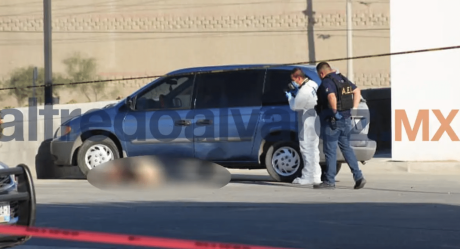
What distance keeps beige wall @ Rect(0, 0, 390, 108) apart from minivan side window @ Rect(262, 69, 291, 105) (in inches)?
1634

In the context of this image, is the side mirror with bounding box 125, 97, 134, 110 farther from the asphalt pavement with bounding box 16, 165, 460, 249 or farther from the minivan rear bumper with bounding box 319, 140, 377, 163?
the minivan rear bumper with bounding box 319, 140, 377, 163

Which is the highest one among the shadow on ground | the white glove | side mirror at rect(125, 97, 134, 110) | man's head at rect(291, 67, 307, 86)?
man's head at rect(291, 67, 307, 86)

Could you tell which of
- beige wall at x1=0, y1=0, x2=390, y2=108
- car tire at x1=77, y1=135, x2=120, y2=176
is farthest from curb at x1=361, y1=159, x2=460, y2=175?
beige wall at x1=0, y1=0, x2=390, y2=108

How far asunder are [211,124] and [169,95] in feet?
2.68

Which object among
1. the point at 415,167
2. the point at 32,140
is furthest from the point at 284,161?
the point at 32,140

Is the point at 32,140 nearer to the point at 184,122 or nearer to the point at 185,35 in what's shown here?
the point at 184,122

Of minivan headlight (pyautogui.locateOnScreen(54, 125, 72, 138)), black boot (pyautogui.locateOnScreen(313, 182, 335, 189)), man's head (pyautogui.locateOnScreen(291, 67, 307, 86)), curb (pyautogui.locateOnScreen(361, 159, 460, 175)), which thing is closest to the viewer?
black boot (pyautogui.locateOnScreen(313, 182, 335, 189))

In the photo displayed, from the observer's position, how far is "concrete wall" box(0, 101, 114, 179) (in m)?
16.3

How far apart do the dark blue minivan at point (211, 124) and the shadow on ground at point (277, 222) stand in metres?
2.96

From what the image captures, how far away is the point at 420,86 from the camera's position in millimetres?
16859

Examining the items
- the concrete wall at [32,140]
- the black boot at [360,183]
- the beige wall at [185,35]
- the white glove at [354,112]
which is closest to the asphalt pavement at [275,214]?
the black boot at [360,183]

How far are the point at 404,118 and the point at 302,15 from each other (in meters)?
41.4

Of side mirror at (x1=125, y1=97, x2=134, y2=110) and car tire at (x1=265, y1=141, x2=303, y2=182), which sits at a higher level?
side mirror at (x1=125, y1=97, x2=134, y2=110)

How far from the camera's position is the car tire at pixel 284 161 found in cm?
1411
